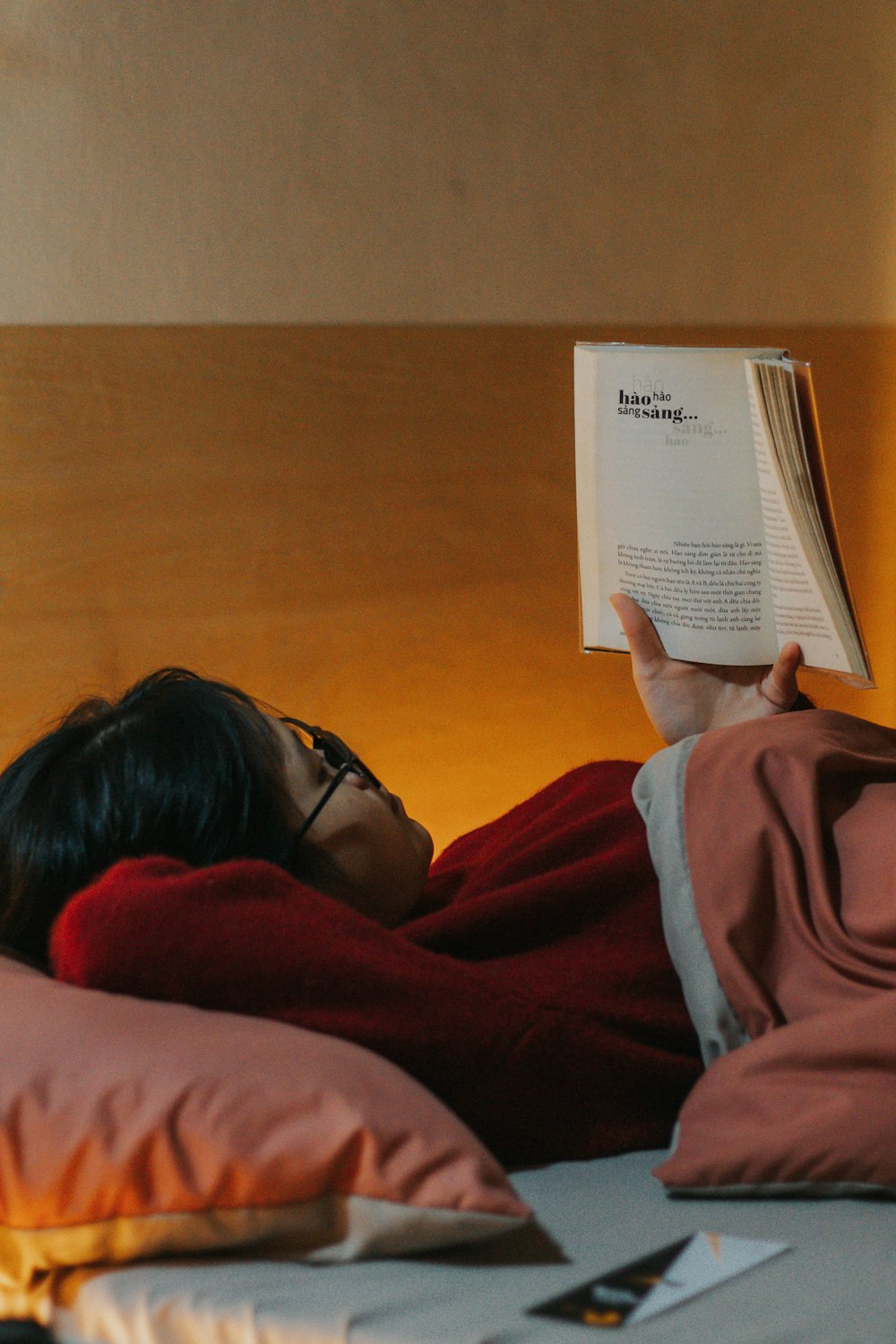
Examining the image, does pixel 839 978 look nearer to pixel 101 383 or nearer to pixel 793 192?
pixel 101 383

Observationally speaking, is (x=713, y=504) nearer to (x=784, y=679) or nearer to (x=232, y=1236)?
(x=784, y=679)

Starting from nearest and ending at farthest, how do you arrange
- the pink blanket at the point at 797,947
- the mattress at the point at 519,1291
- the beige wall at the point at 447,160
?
the mattress at the point at 519,1291, the pink blanket at the point at 797,947, the beige wall at the point at 447,160

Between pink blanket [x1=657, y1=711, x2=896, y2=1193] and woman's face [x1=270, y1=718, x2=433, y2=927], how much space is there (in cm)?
24

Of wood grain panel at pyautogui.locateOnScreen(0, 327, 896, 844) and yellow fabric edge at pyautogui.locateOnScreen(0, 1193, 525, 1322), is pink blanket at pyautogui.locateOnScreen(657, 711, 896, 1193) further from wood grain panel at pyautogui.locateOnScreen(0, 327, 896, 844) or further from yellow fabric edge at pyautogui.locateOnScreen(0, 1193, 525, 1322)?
wood grain panel at pyautogui.locateOnScreen(0, 327, 896, 844)

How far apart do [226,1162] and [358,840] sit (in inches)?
14.7

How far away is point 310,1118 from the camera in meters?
0.71

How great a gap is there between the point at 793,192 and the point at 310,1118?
1759 millimetres

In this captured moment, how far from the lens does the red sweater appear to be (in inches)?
32.9

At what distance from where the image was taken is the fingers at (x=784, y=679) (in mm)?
1177

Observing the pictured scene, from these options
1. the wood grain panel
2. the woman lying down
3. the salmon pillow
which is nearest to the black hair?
the woman lying down

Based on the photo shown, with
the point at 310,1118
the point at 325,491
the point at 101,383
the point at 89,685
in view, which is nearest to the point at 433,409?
the point at 325,491

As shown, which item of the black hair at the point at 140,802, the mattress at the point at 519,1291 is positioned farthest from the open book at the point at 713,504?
the mattress at the point at 519,1291

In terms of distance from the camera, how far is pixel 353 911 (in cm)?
90

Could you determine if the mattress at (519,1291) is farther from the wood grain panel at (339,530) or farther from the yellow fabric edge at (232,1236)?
the wood grain panel at (339,530)
